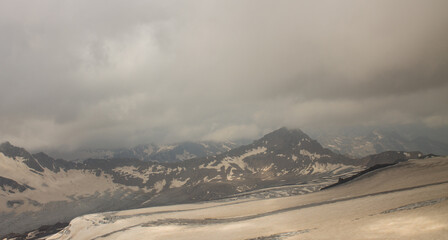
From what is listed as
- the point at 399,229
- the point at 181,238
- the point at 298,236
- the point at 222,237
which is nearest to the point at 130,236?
the point at 181,238

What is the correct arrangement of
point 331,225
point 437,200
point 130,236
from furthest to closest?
point 130,236, point 331,225, point 437,200

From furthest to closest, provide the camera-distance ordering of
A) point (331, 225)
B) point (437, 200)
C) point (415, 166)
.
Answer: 1. point (415, 166)
2. point (331, 225)
3. point (437, 200)

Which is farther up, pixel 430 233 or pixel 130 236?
pixel 430 233

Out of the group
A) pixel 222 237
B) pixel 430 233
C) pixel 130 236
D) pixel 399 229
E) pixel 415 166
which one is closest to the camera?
pixel 430 233

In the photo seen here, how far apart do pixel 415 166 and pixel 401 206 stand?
203ft

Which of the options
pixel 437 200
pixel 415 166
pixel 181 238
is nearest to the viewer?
pixel 437 200

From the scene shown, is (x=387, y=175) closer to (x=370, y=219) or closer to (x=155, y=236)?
(x=370, y=219)

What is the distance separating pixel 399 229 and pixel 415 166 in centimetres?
7488

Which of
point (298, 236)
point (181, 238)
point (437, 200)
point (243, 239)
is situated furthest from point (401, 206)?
point (181, 238)

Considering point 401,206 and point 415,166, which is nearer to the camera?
point 401,206

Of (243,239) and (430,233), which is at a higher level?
(430,233)

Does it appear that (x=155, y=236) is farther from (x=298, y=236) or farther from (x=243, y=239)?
(x=298, y=236)

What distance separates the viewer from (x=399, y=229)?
26562 mm

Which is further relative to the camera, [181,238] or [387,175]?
[387,175]
